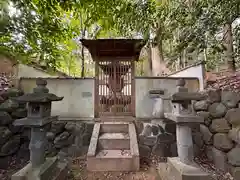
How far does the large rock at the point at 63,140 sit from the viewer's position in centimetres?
436

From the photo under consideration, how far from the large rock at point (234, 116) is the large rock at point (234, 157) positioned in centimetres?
54

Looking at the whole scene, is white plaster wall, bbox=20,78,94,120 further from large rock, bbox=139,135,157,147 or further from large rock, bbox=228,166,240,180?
large rock, bbox=228,166,240,180

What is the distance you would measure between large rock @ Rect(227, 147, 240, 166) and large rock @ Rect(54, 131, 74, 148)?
3.97 m

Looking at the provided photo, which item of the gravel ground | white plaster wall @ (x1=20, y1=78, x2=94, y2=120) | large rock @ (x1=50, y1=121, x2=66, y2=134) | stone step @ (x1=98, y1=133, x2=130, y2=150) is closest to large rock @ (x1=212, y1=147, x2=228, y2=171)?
the gravel ground

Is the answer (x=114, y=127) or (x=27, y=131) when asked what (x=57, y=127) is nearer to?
(x=27, y=131)

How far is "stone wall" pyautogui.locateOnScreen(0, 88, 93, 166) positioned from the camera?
4098 millimetres

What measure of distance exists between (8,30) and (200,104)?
444 centimetres

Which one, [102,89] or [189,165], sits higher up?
[102,89]

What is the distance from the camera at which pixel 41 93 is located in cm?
269

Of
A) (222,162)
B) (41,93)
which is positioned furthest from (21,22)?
(222,162)

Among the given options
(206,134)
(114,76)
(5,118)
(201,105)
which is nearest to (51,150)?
(5,118)

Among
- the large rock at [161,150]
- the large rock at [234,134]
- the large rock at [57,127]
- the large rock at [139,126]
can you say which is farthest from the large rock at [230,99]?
the large rock at [57,127]

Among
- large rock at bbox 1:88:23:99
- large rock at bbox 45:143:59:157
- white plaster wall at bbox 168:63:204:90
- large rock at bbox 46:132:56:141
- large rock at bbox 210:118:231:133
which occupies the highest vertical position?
white plaster wall at bbox 168:63:204:90

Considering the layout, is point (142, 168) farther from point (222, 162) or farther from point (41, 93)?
point (41, 93)
